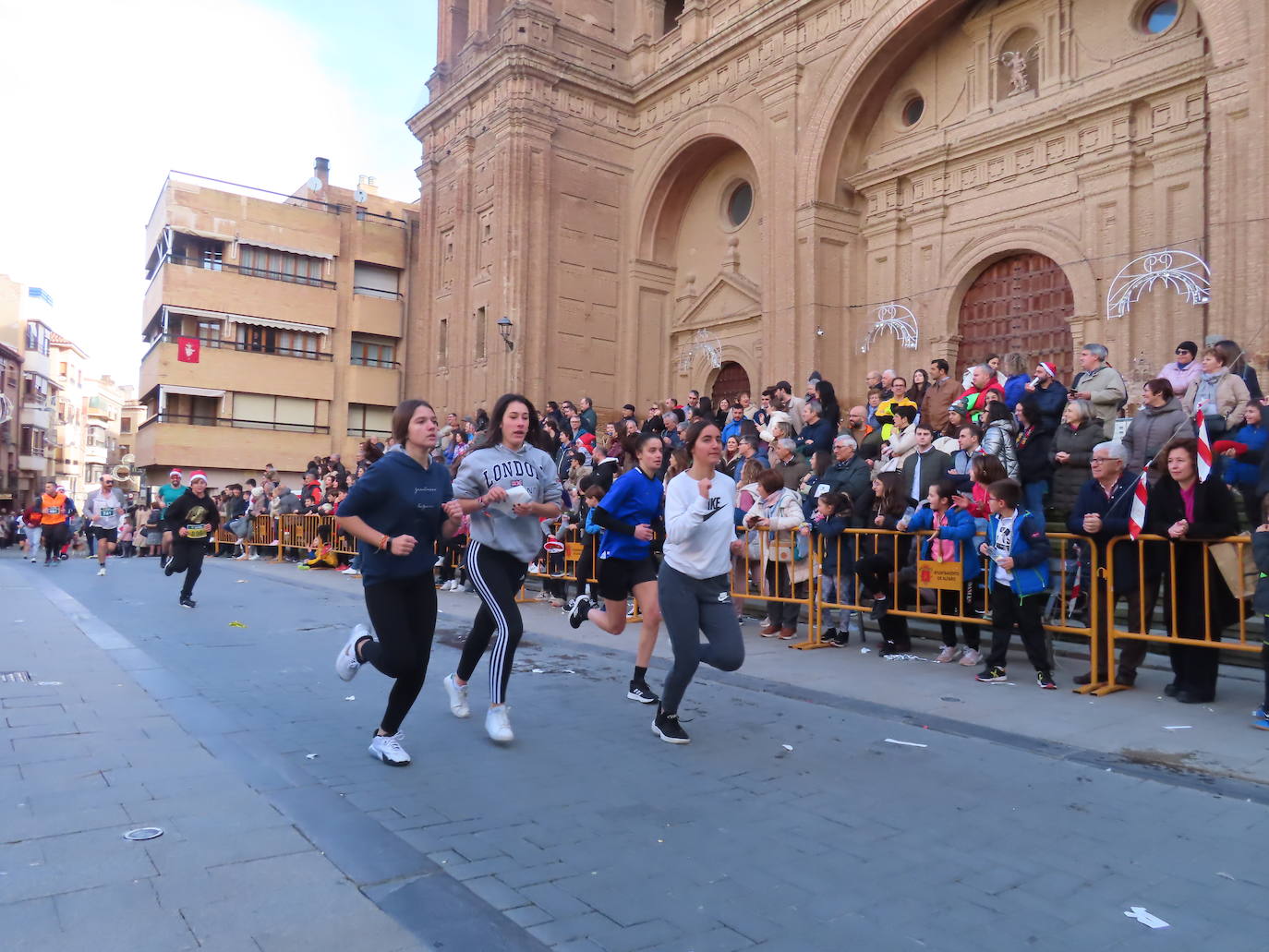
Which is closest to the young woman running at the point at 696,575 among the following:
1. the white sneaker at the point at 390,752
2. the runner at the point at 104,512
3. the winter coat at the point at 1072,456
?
the white sneaker at the point at 390,752

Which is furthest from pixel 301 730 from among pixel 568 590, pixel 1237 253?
pixel 1237 253

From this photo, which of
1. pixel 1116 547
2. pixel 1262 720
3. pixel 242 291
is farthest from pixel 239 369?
pixel 1262 720

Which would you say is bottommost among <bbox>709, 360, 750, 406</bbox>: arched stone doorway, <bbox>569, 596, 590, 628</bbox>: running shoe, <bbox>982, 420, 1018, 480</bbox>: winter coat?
<bbox>569, 596, 590, 628</bbox>: running shoe

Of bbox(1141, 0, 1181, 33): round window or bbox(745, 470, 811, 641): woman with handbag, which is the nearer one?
bbox(745, 470, 811, 641): woman with handbag

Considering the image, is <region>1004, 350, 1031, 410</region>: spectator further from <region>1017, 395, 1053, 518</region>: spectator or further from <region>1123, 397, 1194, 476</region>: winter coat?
<region>1123, 397, 1194, 476</region>: winter coat

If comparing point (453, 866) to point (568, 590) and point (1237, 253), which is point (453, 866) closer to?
point (568, 590)

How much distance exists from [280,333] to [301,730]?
33725 millimetres

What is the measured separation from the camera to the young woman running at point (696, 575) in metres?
5.50

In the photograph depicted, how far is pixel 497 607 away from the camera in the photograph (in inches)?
222

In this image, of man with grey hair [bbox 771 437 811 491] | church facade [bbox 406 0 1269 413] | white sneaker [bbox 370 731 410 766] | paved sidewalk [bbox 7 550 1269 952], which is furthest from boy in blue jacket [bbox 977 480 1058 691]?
church facade [bbox 406 0 1269 413]

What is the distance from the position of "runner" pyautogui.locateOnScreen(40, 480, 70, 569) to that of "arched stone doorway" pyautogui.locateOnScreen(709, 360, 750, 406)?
654 inches

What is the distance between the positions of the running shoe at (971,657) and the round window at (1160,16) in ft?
42.2

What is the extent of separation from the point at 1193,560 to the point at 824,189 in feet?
49.8

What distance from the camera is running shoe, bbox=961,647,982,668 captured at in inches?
324
